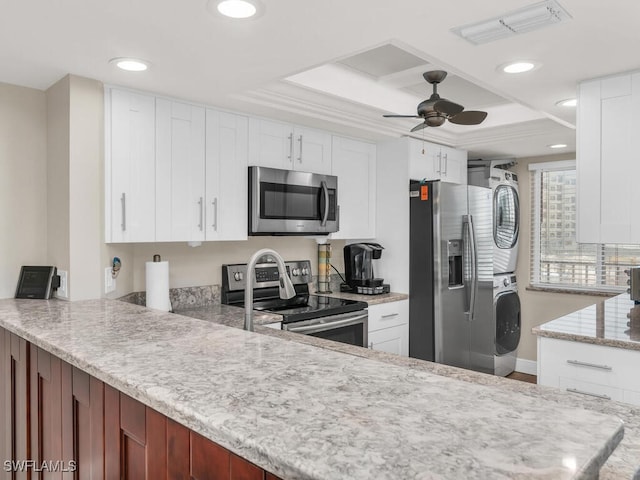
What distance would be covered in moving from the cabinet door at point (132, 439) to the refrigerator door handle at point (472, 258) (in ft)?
→ 10.6

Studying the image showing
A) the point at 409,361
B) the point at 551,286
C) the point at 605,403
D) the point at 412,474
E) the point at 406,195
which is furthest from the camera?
the point at 551,286

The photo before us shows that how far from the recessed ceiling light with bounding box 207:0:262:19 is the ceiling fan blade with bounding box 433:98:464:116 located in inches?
50.0

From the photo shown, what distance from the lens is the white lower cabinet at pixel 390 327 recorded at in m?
3.55

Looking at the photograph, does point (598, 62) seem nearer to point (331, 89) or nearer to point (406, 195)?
point (331, 89)

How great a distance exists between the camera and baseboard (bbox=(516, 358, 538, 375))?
480 centimetres

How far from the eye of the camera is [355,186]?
385 centimetres

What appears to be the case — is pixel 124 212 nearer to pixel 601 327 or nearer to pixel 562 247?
pixel 601 327

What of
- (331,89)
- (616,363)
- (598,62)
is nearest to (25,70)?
(331,89)

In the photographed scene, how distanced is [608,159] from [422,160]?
5.71ft

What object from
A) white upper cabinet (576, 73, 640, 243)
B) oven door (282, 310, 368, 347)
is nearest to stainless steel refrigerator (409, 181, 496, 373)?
oven door (282, 310, 368, 347)

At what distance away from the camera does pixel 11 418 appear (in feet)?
6.81

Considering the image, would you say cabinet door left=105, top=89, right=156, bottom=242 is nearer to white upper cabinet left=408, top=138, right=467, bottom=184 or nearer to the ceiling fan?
the ceiling fan

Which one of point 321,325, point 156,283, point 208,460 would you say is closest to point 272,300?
point 321,325

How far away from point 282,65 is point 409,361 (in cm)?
142
